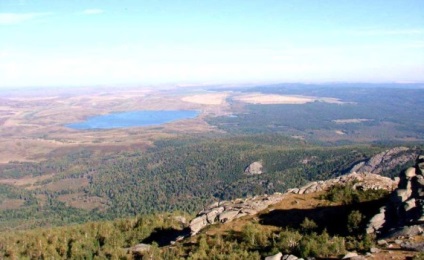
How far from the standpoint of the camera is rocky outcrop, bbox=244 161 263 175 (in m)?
167

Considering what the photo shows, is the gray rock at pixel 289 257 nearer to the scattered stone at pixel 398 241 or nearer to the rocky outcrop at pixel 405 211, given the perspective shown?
the scattered stone at pixel 398 241

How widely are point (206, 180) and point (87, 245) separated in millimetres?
122518

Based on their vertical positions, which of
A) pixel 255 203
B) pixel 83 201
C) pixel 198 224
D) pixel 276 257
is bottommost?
pixel 83 201

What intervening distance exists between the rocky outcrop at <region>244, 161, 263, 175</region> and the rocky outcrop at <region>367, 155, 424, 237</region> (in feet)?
438

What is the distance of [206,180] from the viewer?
167375mm

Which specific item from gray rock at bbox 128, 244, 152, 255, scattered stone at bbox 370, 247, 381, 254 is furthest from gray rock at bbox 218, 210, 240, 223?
scattered stone at bbox 370, 247, 381, 254

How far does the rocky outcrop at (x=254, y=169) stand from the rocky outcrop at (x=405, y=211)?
438 ft

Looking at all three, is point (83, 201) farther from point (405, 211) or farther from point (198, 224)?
point (405, 211)

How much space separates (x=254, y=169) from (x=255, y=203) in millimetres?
123368

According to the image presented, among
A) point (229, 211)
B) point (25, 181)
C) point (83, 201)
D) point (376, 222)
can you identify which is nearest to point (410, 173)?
point (376, 222)

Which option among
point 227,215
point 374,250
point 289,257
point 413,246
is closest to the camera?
point 413,246

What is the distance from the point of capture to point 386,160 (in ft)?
481

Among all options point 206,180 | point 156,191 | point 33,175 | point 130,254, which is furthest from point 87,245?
point 33,175

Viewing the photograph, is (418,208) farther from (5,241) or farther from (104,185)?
(104,185)
